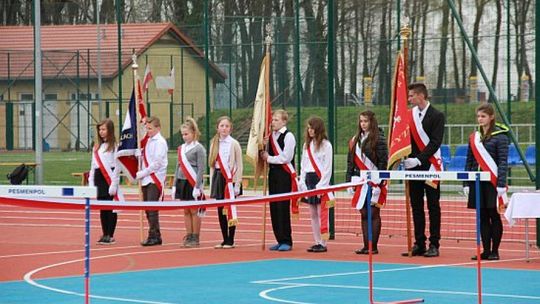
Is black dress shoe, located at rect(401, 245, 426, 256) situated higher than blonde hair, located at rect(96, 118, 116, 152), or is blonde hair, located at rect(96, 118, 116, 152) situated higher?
blonde hair, located at rect(96, 118, 116, 152)

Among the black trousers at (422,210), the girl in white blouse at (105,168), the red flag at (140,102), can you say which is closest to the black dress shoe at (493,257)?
the black trousers at (422,210)

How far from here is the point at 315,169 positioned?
16547mm

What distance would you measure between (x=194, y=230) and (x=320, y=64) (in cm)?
1526

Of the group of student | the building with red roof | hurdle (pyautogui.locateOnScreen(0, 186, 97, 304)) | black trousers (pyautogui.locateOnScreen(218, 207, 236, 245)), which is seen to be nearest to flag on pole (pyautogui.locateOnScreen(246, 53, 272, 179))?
the group of student

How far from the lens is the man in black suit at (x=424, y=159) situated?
15742 mm

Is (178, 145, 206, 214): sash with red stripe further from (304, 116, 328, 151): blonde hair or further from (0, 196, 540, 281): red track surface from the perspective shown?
(304, 116, 328, 151): blonde hair

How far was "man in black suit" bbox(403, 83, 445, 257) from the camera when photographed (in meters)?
15.7

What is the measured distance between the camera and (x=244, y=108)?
34.0 m

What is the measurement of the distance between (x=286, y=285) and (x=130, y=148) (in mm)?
5899

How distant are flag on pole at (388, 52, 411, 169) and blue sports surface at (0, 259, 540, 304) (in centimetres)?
142

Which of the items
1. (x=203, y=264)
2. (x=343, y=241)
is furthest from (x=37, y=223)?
(x=203, y=264)

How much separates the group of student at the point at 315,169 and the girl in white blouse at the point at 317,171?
1 centimetres

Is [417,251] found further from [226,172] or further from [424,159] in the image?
[226,172]

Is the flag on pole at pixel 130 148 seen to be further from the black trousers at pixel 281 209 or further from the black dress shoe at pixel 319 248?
the black dress shoe at pixel 319 248
